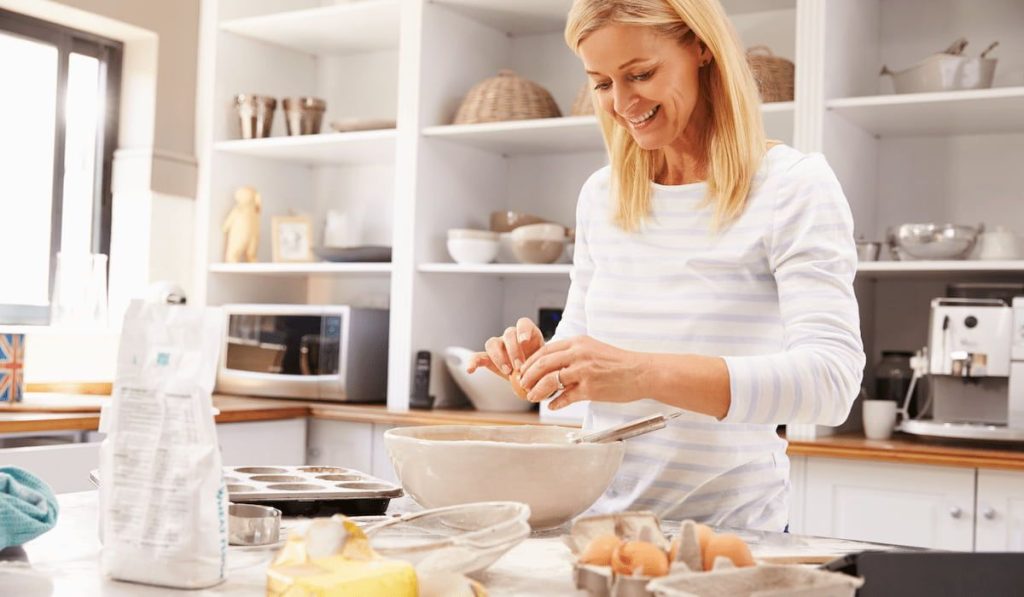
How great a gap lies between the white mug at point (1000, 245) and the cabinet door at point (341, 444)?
171cm

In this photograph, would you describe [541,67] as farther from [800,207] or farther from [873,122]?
[800,207]

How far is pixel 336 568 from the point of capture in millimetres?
787

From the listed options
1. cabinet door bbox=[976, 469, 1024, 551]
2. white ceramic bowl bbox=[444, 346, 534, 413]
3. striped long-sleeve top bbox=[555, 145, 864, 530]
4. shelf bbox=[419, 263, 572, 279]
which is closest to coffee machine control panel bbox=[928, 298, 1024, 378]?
cabinet door bbox=[976, 469, 1024, 551]

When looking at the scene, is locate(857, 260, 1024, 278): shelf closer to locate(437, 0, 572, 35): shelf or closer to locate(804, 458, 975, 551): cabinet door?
locate(804, 458, 975, 551): cabinet door

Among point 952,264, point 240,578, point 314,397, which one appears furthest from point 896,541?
point 240,578

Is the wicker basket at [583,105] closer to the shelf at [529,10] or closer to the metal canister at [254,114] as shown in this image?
the shelf at [529,10]

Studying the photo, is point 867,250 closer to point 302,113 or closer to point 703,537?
point 302,113

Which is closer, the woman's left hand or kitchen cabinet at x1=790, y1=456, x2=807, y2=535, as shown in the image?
the woman's left hand

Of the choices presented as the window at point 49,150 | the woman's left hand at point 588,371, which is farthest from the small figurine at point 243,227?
the woman's left hand at point 588,371

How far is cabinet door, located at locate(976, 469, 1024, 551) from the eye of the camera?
92.2 inches

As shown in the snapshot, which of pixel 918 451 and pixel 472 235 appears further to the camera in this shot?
pixel 472 235

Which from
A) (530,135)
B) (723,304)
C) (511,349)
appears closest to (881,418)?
(530,135)

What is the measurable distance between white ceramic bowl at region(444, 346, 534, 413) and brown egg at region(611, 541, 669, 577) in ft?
7.92

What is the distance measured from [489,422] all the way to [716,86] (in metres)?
1.65
